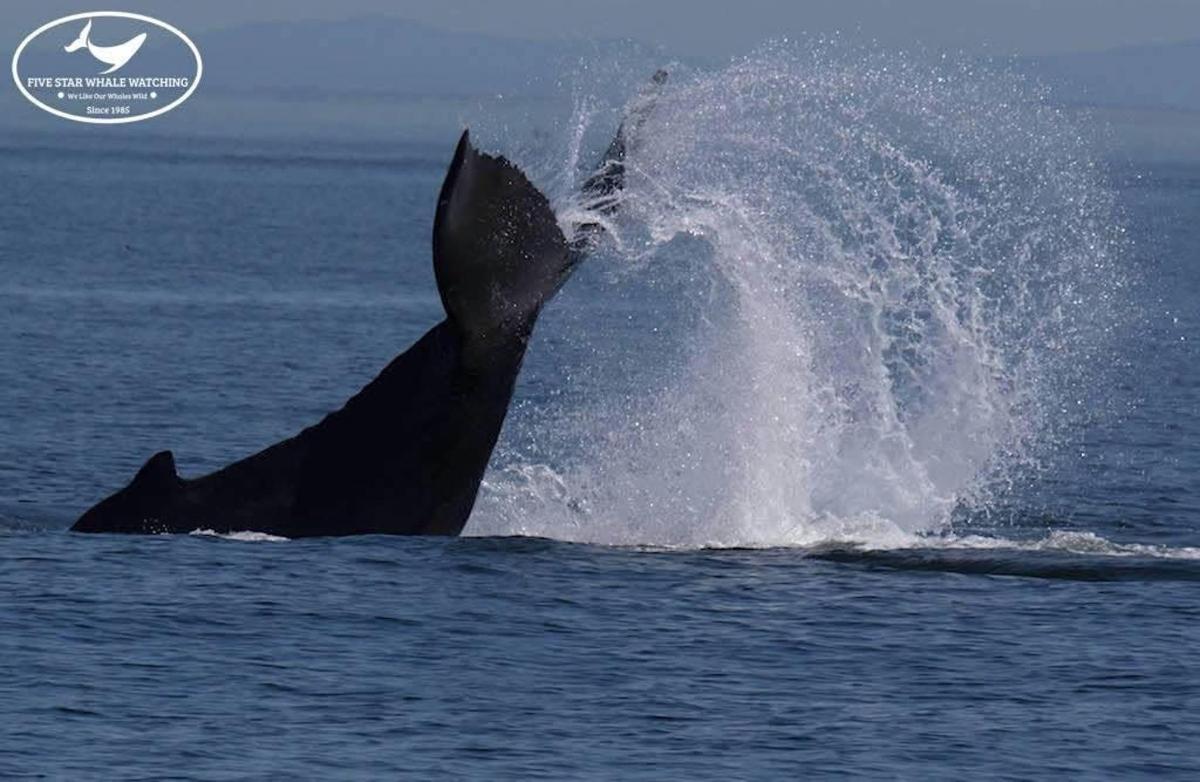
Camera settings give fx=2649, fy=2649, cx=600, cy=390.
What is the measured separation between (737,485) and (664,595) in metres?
4.07

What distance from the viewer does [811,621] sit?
1700 centimetres

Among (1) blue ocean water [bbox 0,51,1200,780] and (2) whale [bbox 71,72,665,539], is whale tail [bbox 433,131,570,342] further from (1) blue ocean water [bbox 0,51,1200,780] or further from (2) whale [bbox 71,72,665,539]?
(1) blue ocean water [bbox 0,51,1200,780]

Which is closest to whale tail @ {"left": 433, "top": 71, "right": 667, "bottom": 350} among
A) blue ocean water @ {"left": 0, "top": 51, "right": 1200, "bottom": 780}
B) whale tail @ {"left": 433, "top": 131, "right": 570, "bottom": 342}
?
whale tail @ {"left": 433, "top": 131, "right": 570, "bottom": 342}

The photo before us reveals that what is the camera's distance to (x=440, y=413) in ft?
56.9

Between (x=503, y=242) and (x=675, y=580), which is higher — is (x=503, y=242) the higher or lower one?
the higher one

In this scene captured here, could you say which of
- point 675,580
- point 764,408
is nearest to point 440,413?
point 675,580

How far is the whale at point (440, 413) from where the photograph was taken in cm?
1686

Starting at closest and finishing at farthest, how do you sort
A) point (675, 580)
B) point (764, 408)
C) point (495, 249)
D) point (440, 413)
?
point (495, 249)
point (440, 413)
point (675, 580)
point (764, 408)

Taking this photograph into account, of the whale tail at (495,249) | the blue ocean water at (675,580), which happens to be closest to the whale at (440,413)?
the whale tail at (495,249)

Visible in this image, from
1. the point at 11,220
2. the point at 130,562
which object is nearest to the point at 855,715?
the point at 130,562

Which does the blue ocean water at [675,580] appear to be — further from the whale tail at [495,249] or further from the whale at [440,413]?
the whale tail at [495,249]

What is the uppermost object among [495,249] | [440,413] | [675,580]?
[495,249]

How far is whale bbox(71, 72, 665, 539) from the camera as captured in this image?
55.3ft

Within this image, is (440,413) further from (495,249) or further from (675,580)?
(675,580)
